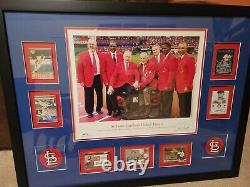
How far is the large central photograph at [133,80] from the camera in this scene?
0.50 meters

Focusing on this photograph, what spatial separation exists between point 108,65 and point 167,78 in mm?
132

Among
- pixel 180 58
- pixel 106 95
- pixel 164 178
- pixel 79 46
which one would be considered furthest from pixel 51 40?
pixel 164 178

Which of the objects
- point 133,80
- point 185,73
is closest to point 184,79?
point 185,73

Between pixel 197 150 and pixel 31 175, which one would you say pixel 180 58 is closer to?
pixel 197 150

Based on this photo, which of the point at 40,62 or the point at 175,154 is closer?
the point at 40,62

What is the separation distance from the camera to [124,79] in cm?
52

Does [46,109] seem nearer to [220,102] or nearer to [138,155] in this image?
[138,155]

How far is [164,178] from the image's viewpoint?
0.60 meters

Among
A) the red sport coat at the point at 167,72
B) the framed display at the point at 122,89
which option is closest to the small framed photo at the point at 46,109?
the framed display at the point at 122,89

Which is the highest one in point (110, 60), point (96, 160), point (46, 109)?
point (110, 60)

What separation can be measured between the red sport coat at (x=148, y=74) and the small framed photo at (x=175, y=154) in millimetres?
158

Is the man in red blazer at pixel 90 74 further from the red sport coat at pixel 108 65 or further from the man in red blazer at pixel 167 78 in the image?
the man in red blazer at pixel 167 78

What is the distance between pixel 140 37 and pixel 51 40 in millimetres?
176

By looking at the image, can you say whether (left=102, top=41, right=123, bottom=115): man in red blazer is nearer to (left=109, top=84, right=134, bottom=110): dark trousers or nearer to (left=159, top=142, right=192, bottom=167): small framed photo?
(left=109, top=84, right=134, bottom=110): dark trousers
